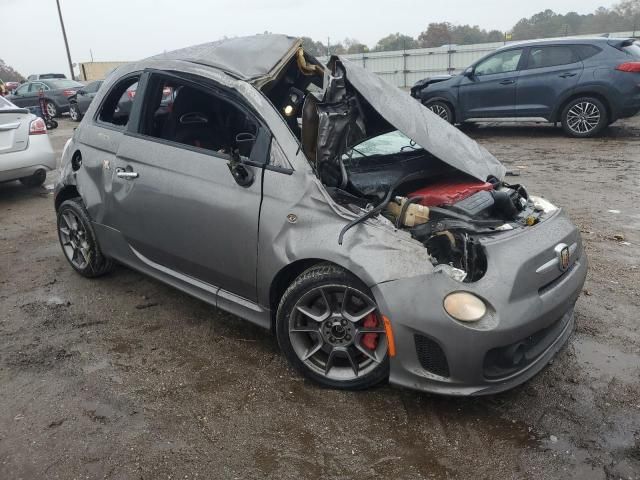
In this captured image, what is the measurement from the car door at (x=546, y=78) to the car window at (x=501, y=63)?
0.66ft

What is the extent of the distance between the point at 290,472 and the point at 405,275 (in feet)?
3.28

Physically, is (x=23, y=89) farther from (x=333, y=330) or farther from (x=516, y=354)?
(x=516, y=354)

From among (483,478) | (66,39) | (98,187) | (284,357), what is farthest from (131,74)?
(66,39)

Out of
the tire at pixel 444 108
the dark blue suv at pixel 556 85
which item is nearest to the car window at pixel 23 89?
the tire at pixel 444 108

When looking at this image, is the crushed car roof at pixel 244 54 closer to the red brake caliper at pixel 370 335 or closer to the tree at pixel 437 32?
the red brake caliper at pixel 370 335

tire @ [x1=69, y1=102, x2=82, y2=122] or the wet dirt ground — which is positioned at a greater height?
tire @ [x1=69, y1=102, x2=82, y2=122]

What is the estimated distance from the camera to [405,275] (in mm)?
2455

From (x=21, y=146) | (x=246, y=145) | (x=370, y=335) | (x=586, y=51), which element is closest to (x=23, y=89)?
(x=21, y=146)

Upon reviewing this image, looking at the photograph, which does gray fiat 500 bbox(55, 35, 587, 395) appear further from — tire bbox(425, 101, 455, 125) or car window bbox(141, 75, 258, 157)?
tire bbox(425, 101, 455, 125)

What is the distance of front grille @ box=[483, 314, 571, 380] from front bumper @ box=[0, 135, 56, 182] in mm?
6388

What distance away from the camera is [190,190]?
10.4 feet

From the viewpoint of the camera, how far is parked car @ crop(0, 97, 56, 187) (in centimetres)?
657

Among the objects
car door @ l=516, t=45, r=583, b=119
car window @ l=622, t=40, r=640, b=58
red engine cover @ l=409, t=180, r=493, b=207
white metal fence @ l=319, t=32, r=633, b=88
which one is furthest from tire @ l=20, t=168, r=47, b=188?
white metal fence @ l=319, t=32, r=633, b=88

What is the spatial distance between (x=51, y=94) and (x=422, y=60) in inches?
574
